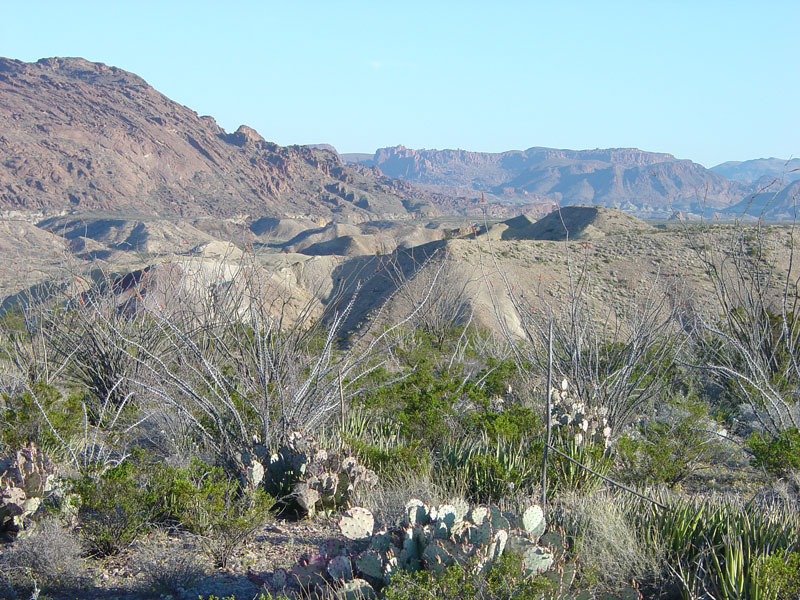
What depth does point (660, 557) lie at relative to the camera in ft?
13.9

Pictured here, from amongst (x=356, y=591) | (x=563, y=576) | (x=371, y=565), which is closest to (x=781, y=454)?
(x=563, y=576)

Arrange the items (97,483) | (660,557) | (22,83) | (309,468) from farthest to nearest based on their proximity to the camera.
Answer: (22,83) → (309,468) → (97,483) → (660,557)

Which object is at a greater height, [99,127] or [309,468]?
[99,127]

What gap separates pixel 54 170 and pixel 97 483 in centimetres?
12377

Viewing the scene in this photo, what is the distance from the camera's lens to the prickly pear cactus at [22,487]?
5203 millimetres

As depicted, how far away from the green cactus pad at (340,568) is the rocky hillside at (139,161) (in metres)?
116

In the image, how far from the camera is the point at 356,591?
3.74 metres

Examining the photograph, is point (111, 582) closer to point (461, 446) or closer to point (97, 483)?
point (97, 483)

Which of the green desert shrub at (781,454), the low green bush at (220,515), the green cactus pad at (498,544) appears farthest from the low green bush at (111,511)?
the green desert shrub at (781,454)

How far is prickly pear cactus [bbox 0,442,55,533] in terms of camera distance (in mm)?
5203

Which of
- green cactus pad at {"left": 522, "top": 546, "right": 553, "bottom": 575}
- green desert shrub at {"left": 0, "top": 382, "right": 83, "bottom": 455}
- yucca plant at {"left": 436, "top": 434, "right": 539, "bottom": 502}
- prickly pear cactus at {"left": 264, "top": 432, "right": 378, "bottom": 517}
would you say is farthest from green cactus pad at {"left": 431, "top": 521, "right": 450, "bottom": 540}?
green desert shrub at {"left": 0, "top": 382, "right": 83, "bottom": 455}

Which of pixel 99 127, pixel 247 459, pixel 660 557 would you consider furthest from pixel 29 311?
pixel 99 127

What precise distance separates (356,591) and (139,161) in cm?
13998

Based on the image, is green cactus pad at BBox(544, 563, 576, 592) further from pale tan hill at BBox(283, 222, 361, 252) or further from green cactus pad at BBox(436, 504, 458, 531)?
pale tan hill at BBox(283, 222, 361, 252)
